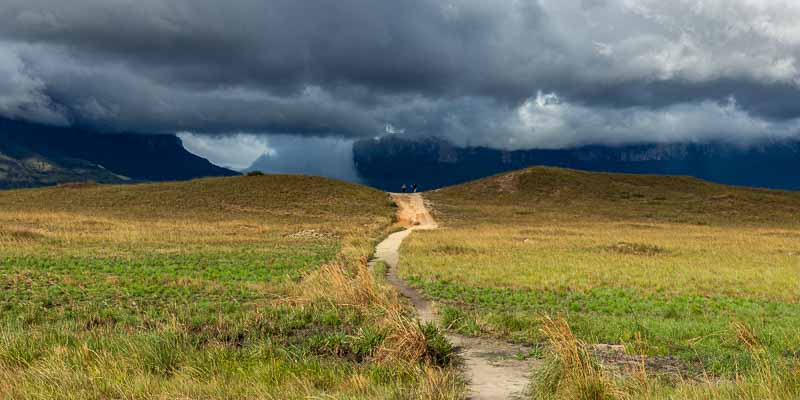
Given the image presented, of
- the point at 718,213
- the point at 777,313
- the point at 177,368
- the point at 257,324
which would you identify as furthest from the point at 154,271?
the point at 718,213

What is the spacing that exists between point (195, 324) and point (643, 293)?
18.0m

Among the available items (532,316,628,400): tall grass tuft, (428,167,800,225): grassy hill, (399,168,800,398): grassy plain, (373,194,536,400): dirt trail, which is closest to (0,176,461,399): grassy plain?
(373,194,536,400): dirt trail

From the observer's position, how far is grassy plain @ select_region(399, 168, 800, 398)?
10953 mm

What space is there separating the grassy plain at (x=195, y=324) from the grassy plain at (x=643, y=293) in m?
2.99

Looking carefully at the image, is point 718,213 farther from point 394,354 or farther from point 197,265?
point 394,354

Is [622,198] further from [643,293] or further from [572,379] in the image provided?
[572,379]

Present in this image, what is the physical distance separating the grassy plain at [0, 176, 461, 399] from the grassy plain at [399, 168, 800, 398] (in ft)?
9.81

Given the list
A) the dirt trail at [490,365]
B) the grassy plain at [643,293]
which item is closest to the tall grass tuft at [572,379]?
the grassy plain at [643,293]

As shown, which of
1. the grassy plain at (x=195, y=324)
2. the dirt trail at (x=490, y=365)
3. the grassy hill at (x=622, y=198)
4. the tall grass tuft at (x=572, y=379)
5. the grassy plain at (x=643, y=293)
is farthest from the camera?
the grassy hill at (x=622, y=198)

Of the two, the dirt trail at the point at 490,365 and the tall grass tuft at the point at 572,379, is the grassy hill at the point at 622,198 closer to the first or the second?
the dirt trail at the point at 490,365

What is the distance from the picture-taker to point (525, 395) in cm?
895

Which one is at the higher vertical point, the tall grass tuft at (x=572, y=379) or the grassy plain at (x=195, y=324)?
the tall grass tuft at (x=572, y=379)

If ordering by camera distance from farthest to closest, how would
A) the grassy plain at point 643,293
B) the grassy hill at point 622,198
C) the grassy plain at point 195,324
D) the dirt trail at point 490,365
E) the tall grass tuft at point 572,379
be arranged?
1. the grassy hill at point 622,198
2. the grassy plain at point 643,293
3. the dirt trail at point 490,365
4. the grassy plain at point 195,324
5. the tall grass tuft at point 572,379

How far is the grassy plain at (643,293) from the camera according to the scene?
35.9 feet
